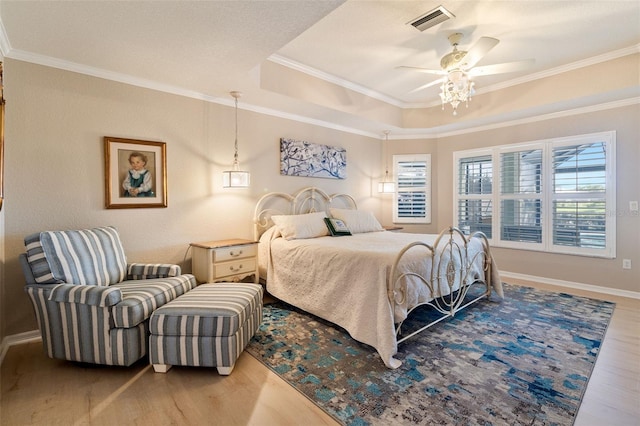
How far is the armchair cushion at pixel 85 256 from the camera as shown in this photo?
2.22 metres

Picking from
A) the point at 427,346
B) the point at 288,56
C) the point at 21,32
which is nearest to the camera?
the point at 21,32

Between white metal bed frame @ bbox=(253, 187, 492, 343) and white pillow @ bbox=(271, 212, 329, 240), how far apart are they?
36 centimetres

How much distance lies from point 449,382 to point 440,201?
3.99 meters

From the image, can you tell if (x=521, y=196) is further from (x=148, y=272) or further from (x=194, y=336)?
(x=148, y=272)

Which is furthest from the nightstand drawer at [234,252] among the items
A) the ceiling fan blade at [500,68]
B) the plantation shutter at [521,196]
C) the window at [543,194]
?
the plantation shutter at [521,196]

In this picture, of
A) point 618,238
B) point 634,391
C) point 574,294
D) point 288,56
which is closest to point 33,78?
point 288,56

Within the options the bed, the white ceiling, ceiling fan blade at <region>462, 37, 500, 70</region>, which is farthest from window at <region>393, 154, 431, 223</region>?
ceiling fan blade at <region>462, 37, 500, 70</region>

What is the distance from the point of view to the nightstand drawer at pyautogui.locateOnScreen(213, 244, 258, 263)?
318 centimetres

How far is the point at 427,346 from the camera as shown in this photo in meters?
2.52

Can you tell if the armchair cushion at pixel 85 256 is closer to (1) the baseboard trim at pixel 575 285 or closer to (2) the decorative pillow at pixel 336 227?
(2) the decorative pillow at pixel 336 227

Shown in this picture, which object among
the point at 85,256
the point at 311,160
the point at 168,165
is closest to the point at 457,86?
the point at 311,160

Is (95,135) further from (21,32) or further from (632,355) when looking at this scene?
(632,355)

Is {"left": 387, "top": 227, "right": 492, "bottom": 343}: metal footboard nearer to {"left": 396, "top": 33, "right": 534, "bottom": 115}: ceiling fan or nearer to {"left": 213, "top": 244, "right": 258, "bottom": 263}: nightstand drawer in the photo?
{"left": 396, "top": 33, "right": 534, "bottom": 115}: ceiling fan

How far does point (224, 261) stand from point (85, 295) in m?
1.30
